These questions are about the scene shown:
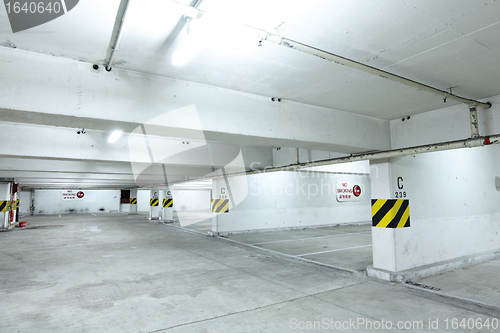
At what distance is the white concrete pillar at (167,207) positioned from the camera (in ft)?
54.2

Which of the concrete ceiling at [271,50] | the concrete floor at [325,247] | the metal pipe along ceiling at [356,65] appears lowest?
the concrete floor at [325,247]

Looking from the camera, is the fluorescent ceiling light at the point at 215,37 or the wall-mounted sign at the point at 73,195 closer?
the fluorescent ceiling light at the point at 215,37

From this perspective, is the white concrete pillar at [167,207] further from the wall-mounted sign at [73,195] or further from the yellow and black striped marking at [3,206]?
the wall-mounted sign at [73,195]

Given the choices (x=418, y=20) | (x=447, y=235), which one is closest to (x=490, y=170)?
(x=447, y=235)

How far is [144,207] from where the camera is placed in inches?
1209

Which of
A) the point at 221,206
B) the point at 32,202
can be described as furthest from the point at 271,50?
the point at 32,202

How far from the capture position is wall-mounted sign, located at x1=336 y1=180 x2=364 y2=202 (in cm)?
1355

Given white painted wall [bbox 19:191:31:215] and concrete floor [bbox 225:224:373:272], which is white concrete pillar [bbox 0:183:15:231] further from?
white painted wall [bbox 19:191:31:215]

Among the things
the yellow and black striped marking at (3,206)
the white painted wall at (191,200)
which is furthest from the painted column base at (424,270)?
the white painted wall at (191,200)

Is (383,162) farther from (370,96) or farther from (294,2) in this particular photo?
(294,2)

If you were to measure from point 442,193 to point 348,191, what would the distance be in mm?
8203

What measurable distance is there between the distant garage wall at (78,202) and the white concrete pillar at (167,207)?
15.9 m

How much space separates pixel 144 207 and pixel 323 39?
30836 mm

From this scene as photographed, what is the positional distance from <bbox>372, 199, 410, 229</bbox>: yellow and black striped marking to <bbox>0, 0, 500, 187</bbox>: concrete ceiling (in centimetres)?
177
